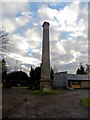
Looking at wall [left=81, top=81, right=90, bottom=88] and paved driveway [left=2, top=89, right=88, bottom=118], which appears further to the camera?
wall [left=81, top=81, right=90, bottom=88]

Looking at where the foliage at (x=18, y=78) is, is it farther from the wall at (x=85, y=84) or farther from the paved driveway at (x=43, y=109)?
the paved driveway at (x=43, y=109)

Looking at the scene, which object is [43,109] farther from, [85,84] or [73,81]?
[85,84]

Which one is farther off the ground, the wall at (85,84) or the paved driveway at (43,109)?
the paved driveway at (43,109)

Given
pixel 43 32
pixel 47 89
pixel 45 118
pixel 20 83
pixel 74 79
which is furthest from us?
pixel 20 83

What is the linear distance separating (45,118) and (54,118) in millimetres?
509

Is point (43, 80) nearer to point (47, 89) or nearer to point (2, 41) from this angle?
point (47, 89)

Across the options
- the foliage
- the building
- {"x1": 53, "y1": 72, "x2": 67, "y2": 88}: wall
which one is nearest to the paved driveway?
the building

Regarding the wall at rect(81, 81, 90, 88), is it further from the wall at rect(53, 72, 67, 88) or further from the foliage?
the foliage

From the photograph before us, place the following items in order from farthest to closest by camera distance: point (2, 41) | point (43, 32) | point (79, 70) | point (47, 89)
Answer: point (79, 70) → point (43, 32) → point (47, 89) → point (2, 41)

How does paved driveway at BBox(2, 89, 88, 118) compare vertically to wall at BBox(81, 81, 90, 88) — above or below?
above

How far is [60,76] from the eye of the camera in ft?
201

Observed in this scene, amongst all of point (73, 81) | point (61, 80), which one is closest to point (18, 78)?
point (61, 80)

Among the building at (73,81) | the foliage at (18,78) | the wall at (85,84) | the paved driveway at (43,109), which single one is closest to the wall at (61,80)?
the building at (73,81)

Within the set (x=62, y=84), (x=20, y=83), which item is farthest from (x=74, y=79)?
(x=20, y=83)
